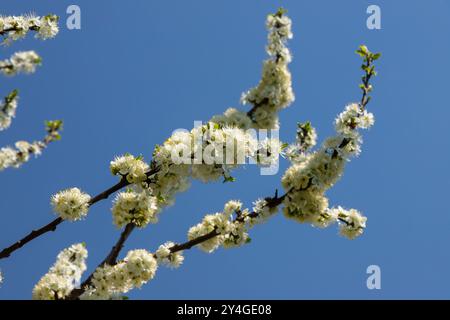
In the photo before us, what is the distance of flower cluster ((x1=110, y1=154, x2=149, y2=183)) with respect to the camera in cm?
687

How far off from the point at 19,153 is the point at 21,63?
3.18ft

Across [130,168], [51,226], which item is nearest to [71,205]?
[51,226]

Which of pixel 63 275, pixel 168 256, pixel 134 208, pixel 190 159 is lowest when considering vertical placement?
pixel 63 275

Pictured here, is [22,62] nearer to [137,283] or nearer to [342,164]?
[137,283]

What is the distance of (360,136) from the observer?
6.42m

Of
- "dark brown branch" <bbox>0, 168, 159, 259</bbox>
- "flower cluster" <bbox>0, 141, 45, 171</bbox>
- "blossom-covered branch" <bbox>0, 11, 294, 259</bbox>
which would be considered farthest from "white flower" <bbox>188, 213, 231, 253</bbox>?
"flower cluster" <bbox>0, 141, 45, 171</bbox>

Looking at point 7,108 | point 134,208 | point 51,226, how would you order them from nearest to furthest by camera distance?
point 7,108 < point 51,226 < point 134,208

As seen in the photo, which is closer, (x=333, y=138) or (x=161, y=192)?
(x=333, y=138)

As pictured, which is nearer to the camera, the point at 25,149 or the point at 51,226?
the point at 25,149

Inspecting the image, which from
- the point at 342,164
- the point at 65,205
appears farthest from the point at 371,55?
the point at 65,205

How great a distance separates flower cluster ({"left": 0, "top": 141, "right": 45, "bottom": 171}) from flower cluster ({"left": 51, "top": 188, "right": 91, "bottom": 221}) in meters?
1.17

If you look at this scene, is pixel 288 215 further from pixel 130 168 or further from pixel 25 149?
pixel 25 149

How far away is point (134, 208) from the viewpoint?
676 centimetres
